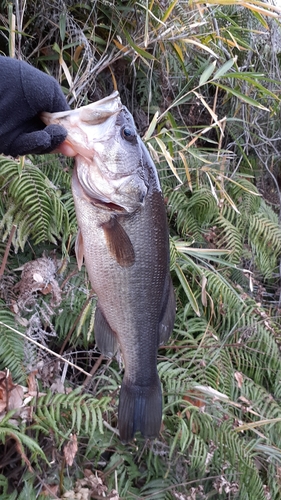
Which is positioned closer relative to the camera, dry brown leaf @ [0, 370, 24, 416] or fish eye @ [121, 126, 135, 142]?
fish eye @ [121, 126, 135, 142]

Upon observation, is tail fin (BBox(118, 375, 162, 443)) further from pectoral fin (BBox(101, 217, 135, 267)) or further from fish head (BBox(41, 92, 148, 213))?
fish head (BBox(41, 92, 148, 213))

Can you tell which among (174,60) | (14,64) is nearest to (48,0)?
(174,60)

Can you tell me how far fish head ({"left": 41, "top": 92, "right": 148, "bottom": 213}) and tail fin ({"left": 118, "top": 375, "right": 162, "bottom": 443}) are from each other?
57cm

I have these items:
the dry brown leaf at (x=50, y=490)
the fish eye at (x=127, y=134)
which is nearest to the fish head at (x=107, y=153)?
the fish eye at (x=127, y=134)

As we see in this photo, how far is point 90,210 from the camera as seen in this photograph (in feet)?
4.43

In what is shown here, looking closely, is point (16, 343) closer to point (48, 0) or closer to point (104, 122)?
point (104, 122)

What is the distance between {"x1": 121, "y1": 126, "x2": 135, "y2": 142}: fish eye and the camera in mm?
1382

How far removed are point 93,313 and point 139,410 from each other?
69 cm

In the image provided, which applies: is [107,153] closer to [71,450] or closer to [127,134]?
[127,134]

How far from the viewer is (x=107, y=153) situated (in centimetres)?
137

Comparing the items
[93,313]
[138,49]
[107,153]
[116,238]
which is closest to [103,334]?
[116,238]

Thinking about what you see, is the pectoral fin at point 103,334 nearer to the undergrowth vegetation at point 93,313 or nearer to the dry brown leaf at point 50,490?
the undergrowth vegetation at point 93,313

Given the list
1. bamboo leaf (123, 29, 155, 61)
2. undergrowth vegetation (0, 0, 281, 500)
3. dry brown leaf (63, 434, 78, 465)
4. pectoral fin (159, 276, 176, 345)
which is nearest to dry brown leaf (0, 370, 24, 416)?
undergrowth vegetation (0, 0, 281, 500)

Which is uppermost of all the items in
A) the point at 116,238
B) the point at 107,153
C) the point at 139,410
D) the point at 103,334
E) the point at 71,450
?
the point at 107,153
